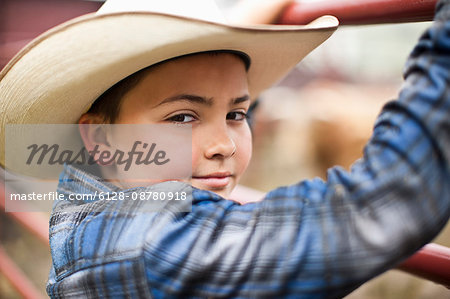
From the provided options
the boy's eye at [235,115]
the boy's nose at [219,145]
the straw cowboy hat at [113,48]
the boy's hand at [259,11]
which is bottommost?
the boy's nose at [219,145]

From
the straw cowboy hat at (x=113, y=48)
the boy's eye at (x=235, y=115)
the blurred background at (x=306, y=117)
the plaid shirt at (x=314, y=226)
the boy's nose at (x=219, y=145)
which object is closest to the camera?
the plaid shirt at (x=314, y=226)

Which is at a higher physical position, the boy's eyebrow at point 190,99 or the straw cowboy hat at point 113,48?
the straw cowboy hat at point 113,48

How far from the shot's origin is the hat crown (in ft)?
2.89

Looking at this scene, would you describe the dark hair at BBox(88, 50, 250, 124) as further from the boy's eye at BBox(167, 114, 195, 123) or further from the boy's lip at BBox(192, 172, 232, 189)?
the boy's lip at BBox(192, 172, 232, 189)

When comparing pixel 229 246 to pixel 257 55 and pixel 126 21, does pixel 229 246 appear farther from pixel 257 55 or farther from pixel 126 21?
→ pixel 257 55

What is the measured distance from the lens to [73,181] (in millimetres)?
987

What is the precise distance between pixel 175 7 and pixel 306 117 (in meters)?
4.39

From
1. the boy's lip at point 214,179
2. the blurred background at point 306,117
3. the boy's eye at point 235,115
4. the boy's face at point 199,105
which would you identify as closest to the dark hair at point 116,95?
the boy's face at point 199,105

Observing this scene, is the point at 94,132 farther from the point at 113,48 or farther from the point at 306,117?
the point at 306,117

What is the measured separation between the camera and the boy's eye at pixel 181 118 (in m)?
0.89

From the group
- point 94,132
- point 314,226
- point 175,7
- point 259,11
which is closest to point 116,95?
point 94,132

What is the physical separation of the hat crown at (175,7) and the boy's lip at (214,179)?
304 millimetres

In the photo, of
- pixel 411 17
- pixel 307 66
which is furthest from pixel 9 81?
pixel 307 66
